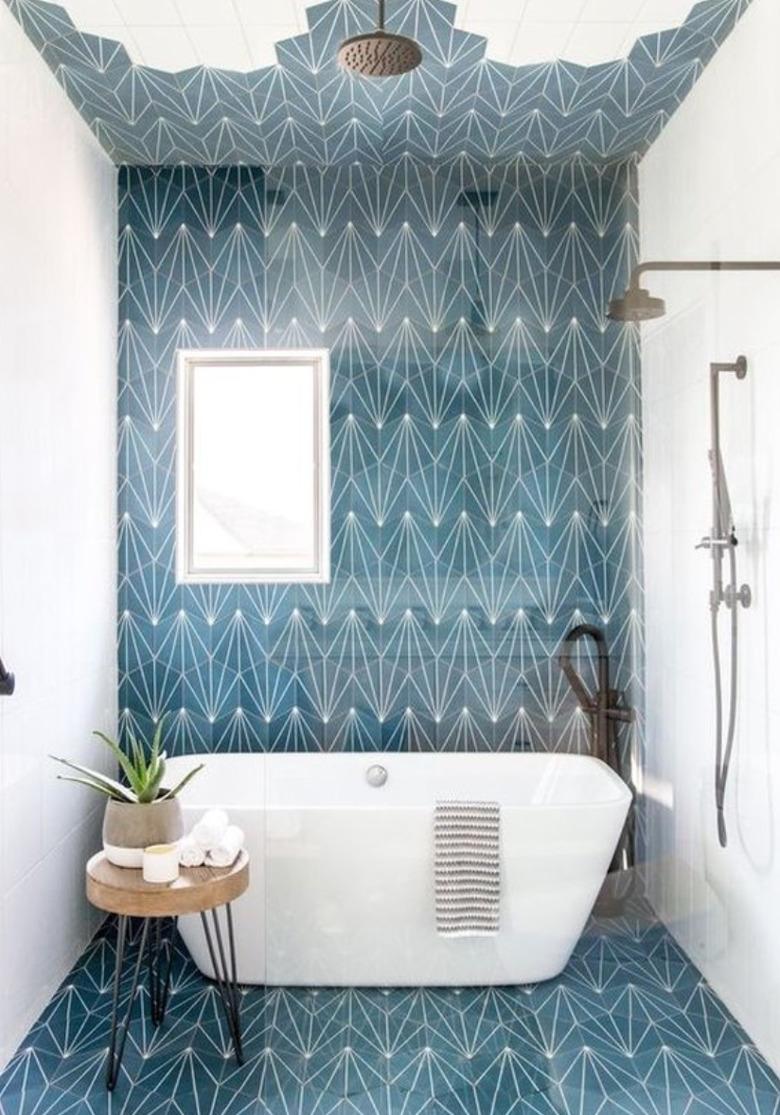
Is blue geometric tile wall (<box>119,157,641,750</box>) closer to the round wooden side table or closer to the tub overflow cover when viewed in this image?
the tub overflow cover

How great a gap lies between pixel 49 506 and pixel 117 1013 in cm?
154

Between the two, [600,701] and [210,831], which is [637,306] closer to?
[600,701]

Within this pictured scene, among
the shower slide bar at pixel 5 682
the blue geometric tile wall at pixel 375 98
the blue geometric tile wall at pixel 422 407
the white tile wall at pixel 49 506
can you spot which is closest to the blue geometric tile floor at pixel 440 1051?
the white tile wall at pixel 49 506

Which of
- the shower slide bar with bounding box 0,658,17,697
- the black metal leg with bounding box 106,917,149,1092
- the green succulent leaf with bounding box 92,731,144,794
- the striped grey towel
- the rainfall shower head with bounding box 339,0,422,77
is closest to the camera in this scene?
the rainfall shower head with bounding box 339,0,422,77

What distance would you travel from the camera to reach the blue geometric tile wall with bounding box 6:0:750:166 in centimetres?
260

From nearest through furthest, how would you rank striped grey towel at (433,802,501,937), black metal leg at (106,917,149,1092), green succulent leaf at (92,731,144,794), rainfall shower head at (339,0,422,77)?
rainfall shower head at (339,0,422,77), black metal leg at (106,917,149,1092), green succulent leaf at (92,731,144,794), striped grey towel at (433,802,501,937)

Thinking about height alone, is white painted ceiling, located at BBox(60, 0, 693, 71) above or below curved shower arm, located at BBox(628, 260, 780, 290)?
above

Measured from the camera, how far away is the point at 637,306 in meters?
2.57

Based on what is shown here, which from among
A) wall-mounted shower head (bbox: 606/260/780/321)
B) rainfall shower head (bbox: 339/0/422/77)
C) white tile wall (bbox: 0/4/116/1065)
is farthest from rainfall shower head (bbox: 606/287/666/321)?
white tile wall (bbox: 0/4/116/1065)

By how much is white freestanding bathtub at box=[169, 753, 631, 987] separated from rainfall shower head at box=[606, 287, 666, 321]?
A: 1308 millimetres

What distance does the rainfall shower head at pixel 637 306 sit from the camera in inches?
101

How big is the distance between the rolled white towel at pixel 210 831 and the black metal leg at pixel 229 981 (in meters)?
0.19

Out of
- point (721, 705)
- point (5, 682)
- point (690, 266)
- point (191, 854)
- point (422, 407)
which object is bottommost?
point (191, 854)

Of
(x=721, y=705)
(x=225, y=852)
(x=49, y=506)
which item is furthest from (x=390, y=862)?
(x=49, y=506)
